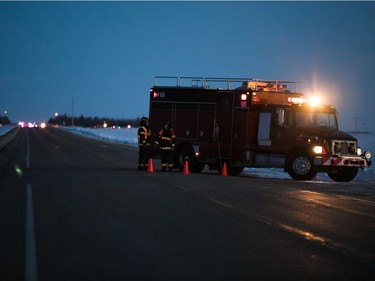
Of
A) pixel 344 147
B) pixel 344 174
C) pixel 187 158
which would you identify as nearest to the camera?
pixel 344 147

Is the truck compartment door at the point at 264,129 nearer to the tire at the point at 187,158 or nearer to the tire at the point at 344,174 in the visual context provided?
the tire at the point at 344,174

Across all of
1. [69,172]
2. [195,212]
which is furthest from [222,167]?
[195,212]

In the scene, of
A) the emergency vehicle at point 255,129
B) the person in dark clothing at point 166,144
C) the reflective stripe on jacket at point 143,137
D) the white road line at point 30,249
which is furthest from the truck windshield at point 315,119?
the white road line at point 30,249

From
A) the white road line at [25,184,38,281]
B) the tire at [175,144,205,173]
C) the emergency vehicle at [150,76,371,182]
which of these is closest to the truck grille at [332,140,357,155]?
the emergency vehicle at [150,76,371,182]

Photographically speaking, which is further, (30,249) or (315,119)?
(315,119)

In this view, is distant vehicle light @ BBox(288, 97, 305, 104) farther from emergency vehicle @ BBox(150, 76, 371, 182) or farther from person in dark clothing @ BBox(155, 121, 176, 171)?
person in dark clothing @ BBox(155, 121, 176, 171)

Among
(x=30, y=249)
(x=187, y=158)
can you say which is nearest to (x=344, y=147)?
(x=187, y=158)

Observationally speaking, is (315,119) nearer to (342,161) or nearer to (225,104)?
(342,161)

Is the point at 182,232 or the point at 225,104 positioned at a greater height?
the point at 225,104

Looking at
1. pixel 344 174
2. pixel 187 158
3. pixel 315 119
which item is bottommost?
pixel 344 174

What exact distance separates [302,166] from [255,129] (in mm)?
2299

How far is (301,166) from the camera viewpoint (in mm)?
19344

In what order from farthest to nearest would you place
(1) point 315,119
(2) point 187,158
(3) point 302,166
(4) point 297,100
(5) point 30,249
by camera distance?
(2) point 187,158 → (4) point 297,100 → (1) point 315,119 → (3) point 302,166 → (5) point 30,249

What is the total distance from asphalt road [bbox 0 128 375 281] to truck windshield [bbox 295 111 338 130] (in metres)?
4.01
